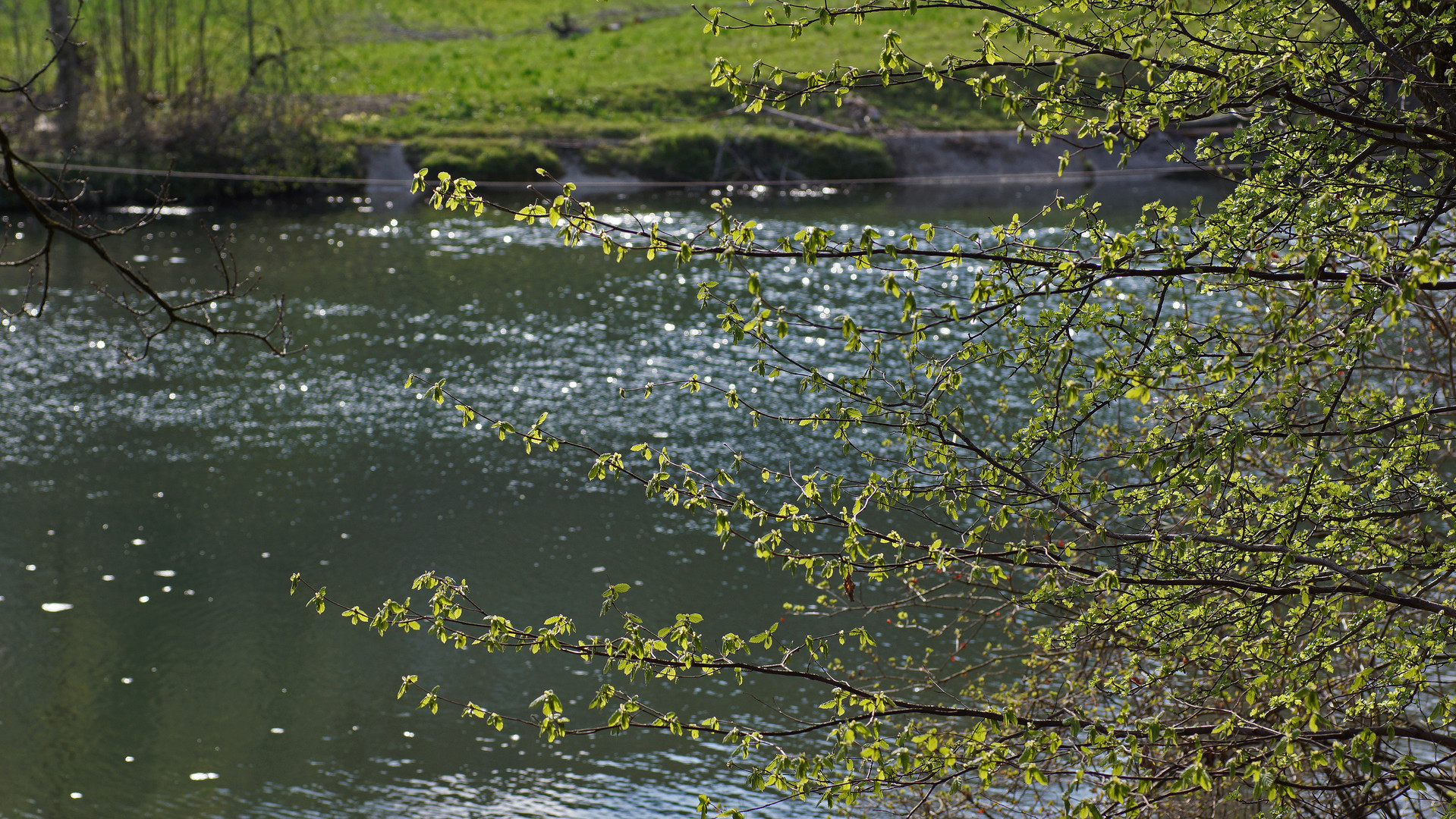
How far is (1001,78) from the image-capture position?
13.9ft

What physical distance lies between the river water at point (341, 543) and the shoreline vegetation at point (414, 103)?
8.41 meters

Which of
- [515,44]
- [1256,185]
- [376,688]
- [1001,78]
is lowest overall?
[376,688]

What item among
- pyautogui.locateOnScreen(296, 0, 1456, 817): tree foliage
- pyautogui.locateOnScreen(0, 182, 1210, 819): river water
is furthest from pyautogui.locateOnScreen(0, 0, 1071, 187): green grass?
pyautogui.locateOnScreen(296, 0, 1456, 817): tree foliage

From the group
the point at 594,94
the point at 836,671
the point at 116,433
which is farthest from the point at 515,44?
the point at 836,671

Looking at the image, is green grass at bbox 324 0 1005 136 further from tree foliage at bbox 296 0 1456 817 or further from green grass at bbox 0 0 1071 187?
tree foliage at bbox 296 0 1456 817

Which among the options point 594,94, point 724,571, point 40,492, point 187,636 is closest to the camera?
point 187,636

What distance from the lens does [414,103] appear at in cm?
3412

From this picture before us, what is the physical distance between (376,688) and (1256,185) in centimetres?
754

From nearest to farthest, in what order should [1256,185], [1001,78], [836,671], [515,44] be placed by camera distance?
[1001,78], [1256,185], [836,671], [515,44]

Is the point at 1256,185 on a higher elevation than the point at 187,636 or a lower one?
higher

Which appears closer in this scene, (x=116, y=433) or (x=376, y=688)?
(x=376, y=688)

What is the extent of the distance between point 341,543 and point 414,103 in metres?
24.6

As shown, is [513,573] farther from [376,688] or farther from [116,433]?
[116,433]

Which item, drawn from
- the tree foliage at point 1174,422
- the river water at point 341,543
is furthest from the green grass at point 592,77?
the tree foliage at point 1174,422
